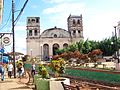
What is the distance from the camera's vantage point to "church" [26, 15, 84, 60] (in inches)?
4638

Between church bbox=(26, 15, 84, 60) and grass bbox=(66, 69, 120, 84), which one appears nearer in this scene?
grass bbox=(66, 69, 120, 84)

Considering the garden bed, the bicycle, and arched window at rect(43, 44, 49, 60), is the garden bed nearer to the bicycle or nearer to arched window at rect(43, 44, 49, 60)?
the bicycle

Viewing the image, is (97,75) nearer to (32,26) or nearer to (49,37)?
(32,26)

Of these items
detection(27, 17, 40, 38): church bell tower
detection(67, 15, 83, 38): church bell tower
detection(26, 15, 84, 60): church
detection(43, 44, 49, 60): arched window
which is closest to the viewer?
detection(27, 17, 40, 38): church bell tower

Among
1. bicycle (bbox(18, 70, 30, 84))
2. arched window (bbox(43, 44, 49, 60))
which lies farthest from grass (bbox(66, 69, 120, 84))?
arched window (bbox(43, 44, 49, 60))

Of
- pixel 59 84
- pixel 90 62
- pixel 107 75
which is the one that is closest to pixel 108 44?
pixel 90 62

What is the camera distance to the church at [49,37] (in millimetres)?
117812

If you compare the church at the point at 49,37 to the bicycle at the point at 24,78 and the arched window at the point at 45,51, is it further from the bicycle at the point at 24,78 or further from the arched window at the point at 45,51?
the bicycle at the point at 24,78

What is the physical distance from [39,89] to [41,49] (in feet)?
341

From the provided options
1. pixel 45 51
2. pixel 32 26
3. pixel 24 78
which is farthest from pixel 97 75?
pixel 45 51

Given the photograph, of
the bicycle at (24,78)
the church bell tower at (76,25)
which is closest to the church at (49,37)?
the church bell tower at (76,25)

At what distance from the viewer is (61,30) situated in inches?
4862

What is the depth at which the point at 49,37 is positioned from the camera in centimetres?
12138

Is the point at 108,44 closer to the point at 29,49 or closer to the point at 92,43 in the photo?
the point at 92,43
